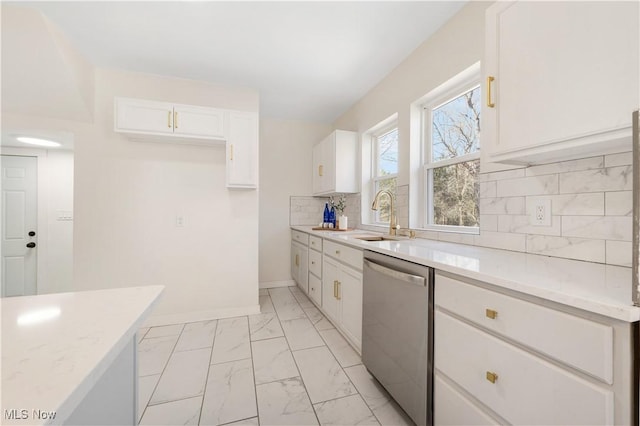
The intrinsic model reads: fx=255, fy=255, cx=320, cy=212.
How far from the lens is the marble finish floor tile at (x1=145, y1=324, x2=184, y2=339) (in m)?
2.39

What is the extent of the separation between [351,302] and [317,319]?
819 millimetres

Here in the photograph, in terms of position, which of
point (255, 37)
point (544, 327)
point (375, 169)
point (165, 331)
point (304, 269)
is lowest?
point (165, 331)

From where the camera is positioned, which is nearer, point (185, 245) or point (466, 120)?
point (466, 120)

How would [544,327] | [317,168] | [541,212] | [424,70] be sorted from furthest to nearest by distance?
[317,168], [424,70], [541,212], [544,327]

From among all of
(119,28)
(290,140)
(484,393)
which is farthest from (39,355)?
(290,140)

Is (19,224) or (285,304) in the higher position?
(19,224)

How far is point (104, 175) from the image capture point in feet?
8.25

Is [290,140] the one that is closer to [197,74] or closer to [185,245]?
[197,74]

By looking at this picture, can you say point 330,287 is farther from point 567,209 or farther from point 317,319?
point 567,209

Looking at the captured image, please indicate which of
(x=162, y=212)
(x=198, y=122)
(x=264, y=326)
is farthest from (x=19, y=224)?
(x=264, y=326)

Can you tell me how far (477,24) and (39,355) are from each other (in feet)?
8.01

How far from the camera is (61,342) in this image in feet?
1.60

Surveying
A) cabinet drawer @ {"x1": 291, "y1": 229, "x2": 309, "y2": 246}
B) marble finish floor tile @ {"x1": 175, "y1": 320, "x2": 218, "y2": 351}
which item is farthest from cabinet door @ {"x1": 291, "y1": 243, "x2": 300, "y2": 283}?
marble finish floor tile @ {"x1": 175, "y1": 320, "x2": 218, "y2": 351}

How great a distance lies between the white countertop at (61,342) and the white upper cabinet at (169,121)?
207 cm
